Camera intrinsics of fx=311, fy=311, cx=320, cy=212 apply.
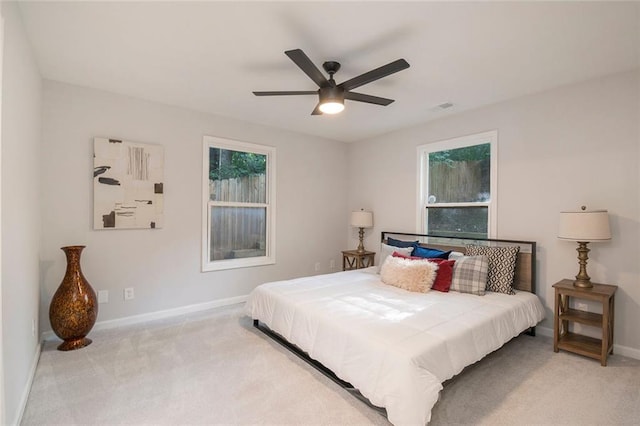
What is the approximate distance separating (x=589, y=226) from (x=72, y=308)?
4.50 m

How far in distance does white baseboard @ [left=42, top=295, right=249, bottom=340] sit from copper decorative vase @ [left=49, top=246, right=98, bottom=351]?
392 mm

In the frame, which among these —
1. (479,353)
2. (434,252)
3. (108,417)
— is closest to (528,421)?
(479,353)

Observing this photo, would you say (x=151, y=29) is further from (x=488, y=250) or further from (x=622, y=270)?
(x=622, y=270)

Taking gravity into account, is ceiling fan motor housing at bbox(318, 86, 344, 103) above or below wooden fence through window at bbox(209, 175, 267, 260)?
above

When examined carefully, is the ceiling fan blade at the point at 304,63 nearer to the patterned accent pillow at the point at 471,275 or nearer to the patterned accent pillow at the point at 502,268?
the patterned accent pillow at the point at 471,275

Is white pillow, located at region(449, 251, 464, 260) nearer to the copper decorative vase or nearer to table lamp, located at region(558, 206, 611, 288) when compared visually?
table lamp, located at region(558, 206, 611, 288)

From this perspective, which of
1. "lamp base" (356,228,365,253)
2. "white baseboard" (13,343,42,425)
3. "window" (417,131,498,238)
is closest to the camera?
"white baseboard" (13,343,42,425)

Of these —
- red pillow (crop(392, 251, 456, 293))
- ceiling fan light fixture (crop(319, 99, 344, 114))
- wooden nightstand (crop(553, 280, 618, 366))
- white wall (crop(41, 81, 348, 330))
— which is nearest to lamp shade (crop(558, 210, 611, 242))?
wooden nightstand (crop(553, 280, 618, 366))

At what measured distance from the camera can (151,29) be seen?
7.19ft

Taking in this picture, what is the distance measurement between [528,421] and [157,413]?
7.45 feet

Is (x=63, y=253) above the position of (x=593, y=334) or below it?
above

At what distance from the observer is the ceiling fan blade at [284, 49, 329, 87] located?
6.41ft

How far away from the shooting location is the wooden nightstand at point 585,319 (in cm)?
255

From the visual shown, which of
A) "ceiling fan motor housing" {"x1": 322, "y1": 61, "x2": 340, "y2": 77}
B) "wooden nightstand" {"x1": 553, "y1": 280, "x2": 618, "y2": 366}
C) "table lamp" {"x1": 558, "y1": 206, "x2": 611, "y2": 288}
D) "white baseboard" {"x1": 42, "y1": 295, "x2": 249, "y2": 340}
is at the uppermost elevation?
"ceiling fan motor housing" {"x1": 322, "y1": 61, "x2": 340, "y2": 77}
